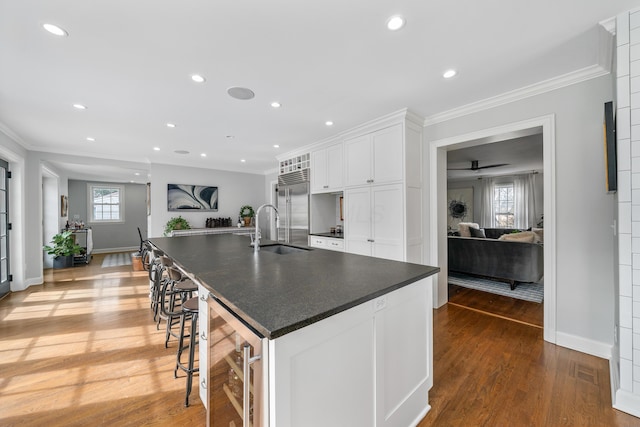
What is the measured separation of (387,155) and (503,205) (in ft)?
23.2

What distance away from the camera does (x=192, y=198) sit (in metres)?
6.31

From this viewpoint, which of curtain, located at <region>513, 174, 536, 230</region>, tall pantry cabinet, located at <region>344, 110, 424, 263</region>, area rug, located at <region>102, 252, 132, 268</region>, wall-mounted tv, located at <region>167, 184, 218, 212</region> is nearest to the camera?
tall pantry cabinet, located at <region>344, 110, 424, 263</region>

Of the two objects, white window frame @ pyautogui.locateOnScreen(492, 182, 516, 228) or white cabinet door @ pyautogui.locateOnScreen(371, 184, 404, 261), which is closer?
white cabinet door @ pyautogui.locateOnScreen(371, 184, 404, 261)

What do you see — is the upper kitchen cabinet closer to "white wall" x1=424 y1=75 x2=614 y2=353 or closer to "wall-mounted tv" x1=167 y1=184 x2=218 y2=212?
"white wall" x1=424 y1=75 x2=614 y2=353

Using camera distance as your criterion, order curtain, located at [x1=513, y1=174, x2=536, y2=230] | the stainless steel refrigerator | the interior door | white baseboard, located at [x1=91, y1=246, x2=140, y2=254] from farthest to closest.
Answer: white baseboard, located at [x1=91, y1=246, x2=140, y2=254], curtain, located at [x1=513, y1=174, x2=536, y2=230], the stainless steel refrigerator, the interior door

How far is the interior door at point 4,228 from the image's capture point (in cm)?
395

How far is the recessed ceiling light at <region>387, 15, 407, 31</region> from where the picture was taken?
159 cm

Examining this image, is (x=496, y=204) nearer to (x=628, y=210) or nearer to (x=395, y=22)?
(x=628, y=210)

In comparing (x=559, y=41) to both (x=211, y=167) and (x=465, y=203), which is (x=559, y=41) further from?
(x=465, y=203)

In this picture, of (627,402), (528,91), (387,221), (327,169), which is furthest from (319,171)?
(627,402)

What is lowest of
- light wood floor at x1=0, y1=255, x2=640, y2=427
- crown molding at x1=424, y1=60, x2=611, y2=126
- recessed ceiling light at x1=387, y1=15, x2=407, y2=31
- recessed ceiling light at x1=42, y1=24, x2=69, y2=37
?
light wood floor at x1=0, y1=255, x2=640, y2=427

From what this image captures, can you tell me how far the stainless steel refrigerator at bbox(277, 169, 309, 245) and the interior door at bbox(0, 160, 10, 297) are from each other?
416 cm

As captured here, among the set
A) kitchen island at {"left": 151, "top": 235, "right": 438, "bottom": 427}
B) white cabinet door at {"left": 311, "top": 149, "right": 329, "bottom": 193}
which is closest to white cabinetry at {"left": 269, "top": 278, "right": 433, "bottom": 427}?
kitchen island at {"left": 151, "top": 235, "right": 438, "bottom": 427}

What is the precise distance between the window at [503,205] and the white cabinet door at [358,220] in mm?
6977
